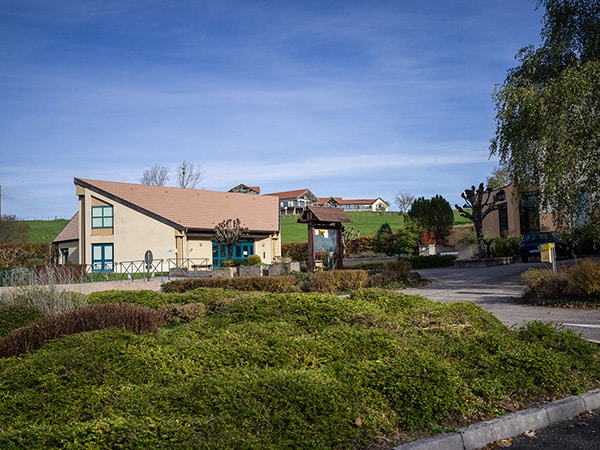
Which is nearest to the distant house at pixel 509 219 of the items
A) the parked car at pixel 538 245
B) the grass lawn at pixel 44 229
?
the parked car at pixel 538 245

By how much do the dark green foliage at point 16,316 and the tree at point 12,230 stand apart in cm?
4729

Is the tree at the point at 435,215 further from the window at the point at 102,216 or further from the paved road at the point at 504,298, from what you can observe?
the window at the point at 102,216

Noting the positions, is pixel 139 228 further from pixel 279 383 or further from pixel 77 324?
pixel 279 383

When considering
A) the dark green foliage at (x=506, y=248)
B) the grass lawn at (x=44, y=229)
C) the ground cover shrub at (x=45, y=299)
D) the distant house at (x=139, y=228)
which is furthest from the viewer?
the grass lawn at (x=44, y=229)

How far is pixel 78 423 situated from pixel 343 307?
4.62m

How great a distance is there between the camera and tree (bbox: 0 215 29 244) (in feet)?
172

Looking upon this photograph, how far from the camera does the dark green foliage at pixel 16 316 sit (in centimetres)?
914

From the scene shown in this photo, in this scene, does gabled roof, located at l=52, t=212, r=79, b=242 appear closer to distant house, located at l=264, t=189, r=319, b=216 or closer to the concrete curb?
the concrete curb

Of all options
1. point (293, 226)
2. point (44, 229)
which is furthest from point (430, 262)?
point (44, 229)

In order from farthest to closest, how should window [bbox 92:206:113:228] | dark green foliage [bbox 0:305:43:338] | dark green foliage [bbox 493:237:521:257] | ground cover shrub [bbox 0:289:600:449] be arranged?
window [bbox 92:206:113:228]
dark green foliage [bbox 493:237:521:257]
dark green foliage [bbox 0:305:43:338]
ground cover shrub [bbox 0:289:600:449]

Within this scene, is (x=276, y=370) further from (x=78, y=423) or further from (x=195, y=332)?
(x=195, y=332)

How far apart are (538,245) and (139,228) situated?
24879 millimetres

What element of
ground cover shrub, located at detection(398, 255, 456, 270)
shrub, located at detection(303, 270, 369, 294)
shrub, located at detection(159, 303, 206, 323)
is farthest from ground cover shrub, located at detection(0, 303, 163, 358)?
ground cover shrub, located at detection(398, 255, 456, 270)

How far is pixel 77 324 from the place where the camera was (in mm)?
7402
